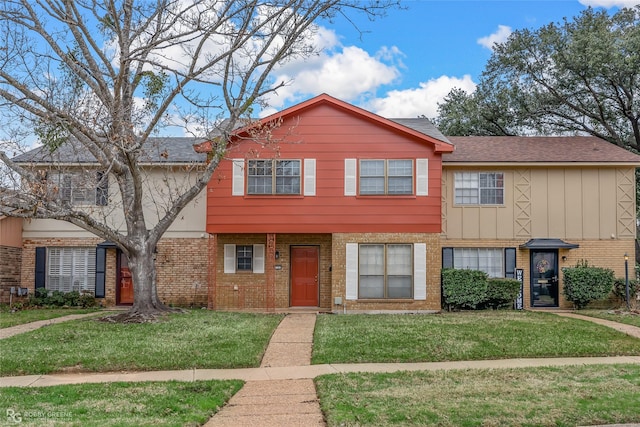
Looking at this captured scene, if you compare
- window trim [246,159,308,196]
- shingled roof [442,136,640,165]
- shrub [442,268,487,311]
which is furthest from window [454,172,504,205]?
window trim [246,159,308,196]

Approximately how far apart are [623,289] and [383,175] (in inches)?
325

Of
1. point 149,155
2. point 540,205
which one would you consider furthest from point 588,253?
point 149,155

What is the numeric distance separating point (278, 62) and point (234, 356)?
8.46 metres

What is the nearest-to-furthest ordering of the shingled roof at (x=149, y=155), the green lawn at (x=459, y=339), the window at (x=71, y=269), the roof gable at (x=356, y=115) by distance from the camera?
the green lawn at (x=459, y=339) < the roof gable at (x=356, y=115) < the shingled roof at (x=149, y=155) < the window at (x=71, y=269)

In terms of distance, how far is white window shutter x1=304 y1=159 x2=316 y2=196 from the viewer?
1794cm

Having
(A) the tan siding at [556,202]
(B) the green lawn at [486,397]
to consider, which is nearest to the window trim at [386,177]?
(A) the tan siding at [556,202]

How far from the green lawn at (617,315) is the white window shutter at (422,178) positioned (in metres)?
5.72

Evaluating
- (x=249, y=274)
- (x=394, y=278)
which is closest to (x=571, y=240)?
(x=394, y=278)

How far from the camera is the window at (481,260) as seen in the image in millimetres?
19203

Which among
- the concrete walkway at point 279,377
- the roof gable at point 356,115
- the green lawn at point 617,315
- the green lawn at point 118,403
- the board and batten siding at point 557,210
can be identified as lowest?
the concrete walkway at point 279,377

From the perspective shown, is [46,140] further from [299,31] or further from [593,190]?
[593,190]

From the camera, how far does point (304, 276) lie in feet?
62.4

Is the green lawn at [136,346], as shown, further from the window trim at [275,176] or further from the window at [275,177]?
the window at [275,177]

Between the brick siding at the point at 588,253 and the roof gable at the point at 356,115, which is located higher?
the roof gable at the point at 356,115
